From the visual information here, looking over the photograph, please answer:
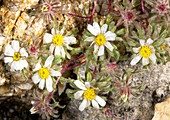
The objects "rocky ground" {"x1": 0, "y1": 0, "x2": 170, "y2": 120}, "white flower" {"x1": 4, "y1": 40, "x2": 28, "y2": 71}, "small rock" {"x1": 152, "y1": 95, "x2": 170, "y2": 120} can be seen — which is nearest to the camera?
"white flower" {"x1": 4, "y1": 40, "x2": 28, "y2": 71}

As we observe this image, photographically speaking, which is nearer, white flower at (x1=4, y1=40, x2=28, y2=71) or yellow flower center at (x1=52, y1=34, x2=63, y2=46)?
white flower at (x1=4, y1=40, x2=28, y2=71)

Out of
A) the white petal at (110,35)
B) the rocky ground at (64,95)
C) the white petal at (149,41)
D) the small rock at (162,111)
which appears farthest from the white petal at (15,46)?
the small rock at (162,111)

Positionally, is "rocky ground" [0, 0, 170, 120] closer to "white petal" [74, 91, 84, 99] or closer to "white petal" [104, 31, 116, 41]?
"white petal" [74, 91, 84, 99]

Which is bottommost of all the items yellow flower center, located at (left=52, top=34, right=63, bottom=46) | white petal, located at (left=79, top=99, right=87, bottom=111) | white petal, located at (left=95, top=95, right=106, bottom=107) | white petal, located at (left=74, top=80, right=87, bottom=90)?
white petal, located at (left=79, top=99, right=87, bottom=111)

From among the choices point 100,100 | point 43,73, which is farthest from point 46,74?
point 100,100

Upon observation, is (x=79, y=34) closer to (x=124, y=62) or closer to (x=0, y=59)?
(x=124, y=62)

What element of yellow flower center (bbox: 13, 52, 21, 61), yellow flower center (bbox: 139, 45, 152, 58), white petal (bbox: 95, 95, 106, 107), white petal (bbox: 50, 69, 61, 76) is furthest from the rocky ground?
white petal (bbox: 50, 69, 61, 76)

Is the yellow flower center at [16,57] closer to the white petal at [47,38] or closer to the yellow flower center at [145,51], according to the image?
the white petal at [47,38]
